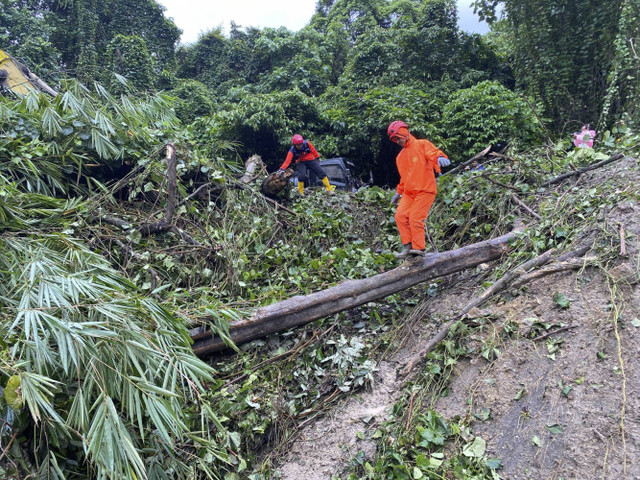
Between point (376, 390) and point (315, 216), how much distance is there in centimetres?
264

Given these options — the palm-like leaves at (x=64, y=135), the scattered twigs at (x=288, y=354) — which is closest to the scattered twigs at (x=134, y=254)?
the palm-like leaves at (x=64, y=135)

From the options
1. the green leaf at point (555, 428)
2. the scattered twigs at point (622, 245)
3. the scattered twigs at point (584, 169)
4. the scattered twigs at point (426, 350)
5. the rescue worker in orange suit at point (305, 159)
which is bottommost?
the green leaf at point (555, 428)

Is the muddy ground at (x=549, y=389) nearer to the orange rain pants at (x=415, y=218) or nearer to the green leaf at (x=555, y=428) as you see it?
the green leaf at (x=555, y=428)

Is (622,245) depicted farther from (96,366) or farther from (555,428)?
(96,366)

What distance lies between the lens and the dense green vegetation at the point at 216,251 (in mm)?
2572

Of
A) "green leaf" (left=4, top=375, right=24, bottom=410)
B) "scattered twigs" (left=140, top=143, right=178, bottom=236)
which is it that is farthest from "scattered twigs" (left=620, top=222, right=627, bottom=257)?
"scattered twigs" (left=140, top=143, right=178, bottom=236)

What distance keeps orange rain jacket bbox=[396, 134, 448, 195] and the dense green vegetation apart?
0.86 m

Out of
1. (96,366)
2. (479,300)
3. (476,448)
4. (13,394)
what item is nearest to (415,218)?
(479,300)

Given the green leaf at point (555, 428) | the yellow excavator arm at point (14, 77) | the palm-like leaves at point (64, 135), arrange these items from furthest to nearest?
the yellow excavator arm at point (14, 77) → the palm-like leaves at point (64, 135) → the green leaf at point (555, 428)

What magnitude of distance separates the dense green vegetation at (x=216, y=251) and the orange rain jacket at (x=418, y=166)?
2.83 ft

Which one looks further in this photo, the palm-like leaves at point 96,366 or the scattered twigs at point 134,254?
the scattered twigs at point 134,254

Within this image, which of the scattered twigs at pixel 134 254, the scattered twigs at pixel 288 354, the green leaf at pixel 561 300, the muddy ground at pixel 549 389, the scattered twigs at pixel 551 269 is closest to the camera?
the muddy ground at pixel 549 389

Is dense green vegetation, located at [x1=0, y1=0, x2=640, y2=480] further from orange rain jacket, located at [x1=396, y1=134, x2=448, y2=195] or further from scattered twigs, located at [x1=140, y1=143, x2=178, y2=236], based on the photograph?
orange rain jacket, located at [x1=396, y1=134, x2=448, y2=195]

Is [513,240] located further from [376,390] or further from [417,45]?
[417,45]
